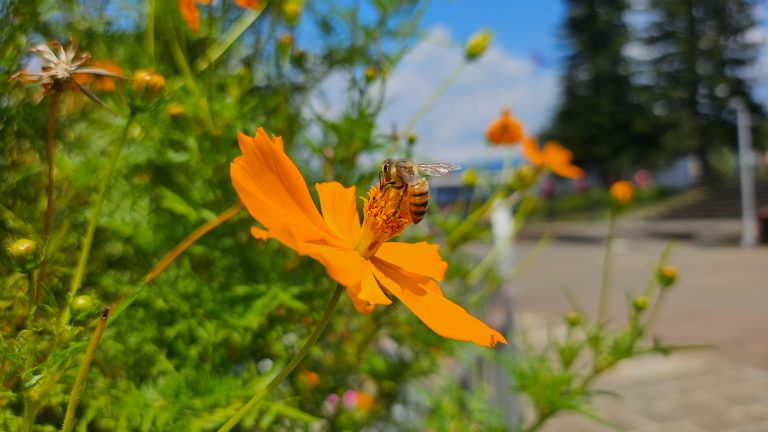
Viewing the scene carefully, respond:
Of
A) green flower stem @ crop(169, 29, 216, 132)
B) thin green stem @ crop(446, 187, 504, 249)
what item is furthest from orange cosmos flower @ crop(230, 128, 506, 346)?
thin green stem @ crop(446, 187, 504, 249)

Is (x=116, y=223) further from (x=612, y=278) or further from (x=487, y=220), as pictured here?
(x=612, y=278)

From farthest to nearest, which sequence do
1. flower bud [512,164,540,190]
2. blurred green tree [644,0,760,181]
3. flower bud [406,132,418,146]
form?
blurred green tree [644,0,760,181] < flower bud [512,164,540,190] < flower bud [406,132,418,146]

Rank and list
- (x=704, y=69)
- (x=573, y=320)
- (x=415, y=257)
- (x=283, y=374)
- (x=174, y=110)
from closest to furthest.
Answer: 1. (x=283, y=374)
2. (x=415, y=257)
3. (x=174, y=110)
4. (x=573, y=320)
5. (x=704, y=69)

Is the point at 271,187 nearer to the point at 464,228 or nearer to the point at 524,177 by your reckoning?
the point at 464,228

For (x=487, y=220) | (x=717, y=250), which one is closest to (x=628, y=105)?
(x=717, y=250)

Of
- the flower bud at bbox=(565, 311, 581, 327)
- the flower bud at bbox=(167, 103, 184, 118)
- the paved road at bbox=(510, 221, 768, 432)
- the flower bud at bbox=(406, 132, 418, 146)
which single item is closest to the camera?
the flower bud at bbox=(167, 103, 184, 118)

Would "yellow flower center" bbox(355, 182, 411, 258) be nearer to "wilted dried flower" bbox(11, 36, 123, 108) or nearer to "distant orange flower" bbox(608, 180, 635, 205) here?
"wilted dried flower" bbox(11, 36, 123, 108)

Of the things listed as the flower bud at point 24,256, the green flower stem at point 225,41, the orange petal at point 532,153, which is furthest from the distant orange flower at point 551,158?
the flower bud at point 24,256

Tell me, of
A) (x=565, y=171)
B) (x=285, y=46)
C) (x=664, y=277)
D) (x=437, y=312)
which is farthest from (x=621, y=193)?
(x=437, y=312)
